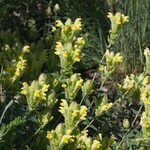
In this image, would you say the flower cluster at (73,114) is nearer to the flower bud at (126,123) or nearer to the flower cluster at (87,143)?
the flower cluster at (87,143)

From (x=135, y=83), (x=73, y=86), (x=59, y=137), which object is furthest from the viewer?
(x=135, y=83)

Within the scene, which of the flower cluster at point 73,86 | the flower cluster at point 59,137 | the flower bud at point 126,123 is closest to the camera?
the flower cluster at point 59,137

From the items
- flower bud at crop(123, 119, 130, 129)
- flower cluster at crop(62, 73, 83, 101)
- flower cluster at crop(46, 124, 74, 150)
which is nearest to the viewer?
flower cluster at crop(46, 124, 74, 150)

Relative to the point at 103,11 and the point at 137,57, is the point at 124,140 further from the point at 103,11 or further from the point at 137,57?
the point at 103,11

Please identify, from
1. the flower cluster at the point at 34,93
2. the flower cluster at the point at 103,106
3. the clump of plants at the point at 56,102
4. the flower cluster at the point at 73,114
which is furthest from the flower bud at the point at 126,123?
the flower cluster at the point at 34,93

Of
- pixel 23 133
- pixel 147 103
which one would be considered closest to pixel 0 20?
pixel 23 133

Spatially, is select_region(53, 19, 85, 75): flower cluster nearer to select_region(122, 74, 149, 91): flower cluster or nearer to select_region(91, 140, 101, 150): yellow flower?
select_region(122, 74, 149, 91): flower cluster

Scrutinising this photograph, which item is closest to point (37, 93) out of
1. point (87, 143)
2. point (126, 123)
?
point (87, 143)

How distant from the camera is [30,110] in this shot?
6.27 ft

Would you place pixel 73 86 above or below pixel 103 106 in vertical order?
above

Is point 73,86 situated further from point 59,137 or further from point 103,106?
point 59,137

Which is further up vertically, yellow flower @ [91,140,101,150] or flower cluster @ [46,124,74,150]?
flower cluster @ [46,124,74,150]

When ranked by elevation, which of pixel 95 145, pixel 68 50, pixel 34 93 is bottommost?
pixel 95 145

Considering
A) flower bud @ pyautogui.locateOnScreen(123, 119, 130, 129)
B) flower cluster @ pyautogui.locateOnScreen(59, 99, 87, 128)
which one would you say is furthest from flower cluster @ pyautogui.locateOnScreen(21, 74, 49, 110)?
flower bud @ pyautogui.locateOnScreen(123, 119, 130, 129)
